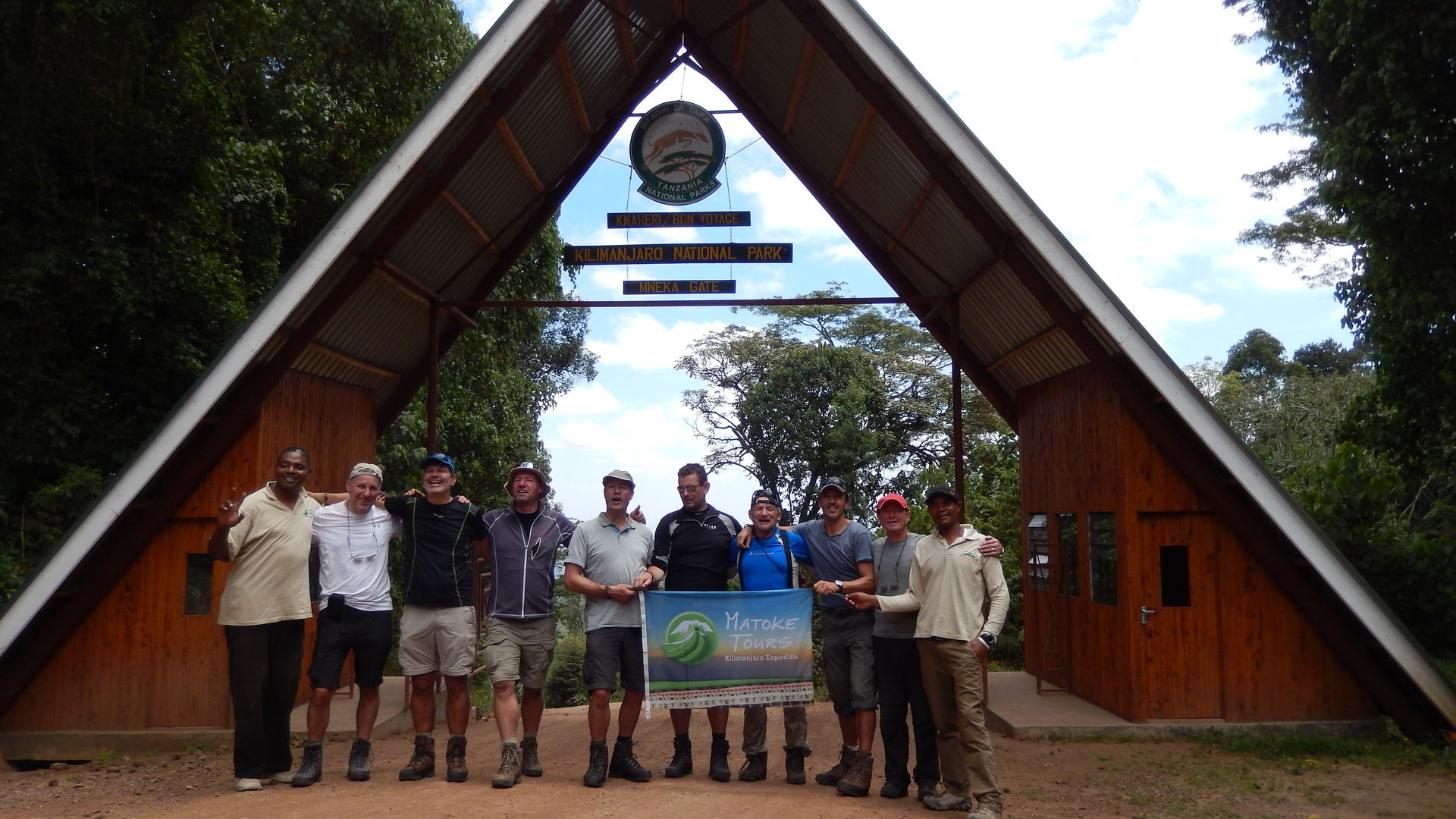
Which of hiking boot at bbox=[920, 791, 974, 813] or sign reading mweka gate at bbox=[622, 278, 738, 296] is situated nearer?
hiking boot at bbox=[920, 791, 974, 813]

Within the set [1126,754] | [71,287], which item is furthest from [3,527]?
[1126,754]

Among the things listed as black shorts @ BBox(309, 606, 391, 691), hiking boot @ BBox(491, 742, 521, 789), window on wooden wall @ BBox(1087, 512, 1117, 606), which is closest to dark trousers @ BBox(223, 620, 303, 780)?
black shorts @ BBox(309, 606, 391, 691)

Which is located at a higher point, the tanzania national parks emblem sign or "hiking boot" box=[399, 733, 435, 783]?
the tanzania national parks emblem sign

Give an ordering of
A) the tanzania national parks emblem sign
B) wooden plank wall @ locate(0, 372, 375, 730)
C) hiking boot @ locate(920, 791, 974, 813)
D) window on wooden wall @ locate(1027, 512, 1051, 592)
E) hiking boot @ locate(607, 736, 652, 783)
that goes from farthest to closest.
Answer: window on wooden wall @ locate(1027, 512, 1051, 592)
the tanzania national parks emblem sign
wooden plank wall @ locate(0, 372, 375, 730)
hiking boot @ locate(607, 736, 652, 783)
hiking boot @ locate(920, 791, 974, 813)

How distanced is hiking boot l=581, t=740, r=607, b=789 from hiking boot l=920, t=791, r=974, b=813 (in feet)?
6.73

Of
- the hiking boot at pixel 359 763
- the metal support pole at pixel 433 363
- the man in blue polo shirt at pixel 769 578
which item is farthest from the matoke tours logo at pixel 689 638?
the metal support pole at pixel 433 363

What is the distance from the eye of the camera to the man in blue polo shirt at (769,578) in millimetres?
7410

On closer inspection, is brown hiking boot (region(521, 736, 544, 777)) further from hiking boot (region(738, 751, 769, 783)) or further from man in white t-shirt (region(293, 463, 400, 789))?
hiking boot (region(738, 751, 769, 783))

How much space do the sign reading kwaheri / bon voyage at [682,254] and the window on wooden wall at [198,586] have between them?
4284 millimetres

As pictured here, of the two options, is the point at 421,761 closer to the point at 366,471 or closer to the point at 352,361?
the point at 366,471

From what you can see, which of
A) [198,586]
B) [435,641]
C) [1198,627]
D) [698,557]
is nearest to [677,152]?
[698,557]

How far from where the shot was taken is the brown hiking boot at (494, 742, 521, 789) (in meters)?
7.02

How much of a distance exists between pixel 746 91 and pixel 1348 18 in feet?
21.2

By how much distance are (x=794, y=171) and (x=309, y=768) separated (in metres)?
8.28
